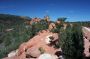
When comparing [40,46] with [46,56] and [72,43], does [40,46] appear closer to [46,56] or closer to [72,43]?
[46,56]

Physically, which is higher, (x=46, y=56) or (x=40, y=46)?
(x=40, y=46)

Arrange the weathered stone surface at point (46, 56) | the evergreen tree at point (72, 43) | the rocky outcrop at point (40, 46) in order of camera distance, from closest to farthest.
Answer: the evergreen tree at point (72, 43), the weathered stone surface at point (46, 56), the rocky outcrop at point (40, 46)

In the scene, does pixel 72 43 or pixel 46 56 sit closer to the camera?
pixel 72 43

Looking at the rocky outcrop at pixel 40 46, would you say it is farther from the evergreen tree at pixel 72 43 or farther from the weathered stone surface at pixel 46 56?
the evergreen tree at pixel 72 43

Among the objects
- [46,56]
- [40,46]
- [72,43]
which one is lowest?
[46,56]

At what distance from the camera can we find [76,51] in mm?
16641

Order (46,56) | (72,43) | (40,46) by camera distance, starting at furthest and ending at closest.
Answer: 1. (40,46)
2. (46,56)
3. (72,43)

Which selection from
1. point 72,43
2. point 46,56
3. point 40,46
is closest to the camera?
point 72,43

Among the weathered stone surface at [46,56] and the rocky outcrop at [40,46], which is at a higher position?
the rocky outcrop at [40,46]

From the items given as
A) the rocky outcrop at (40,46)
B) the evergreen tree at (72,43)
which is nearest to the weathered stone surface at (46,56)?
the rocky outcrop at (40,46)

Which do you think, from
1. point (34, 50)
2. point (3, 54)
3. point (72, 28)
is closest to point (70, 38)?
point (72, 28)

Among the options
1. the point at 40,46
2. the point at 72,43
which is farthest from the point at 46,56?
the point at 40,46

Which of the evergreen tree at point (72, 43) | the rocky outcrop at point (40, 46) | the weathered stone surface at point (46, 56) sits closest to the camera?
the evergreen tree at point (72, 43)

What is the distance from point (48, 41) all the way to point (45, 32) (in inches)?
113
